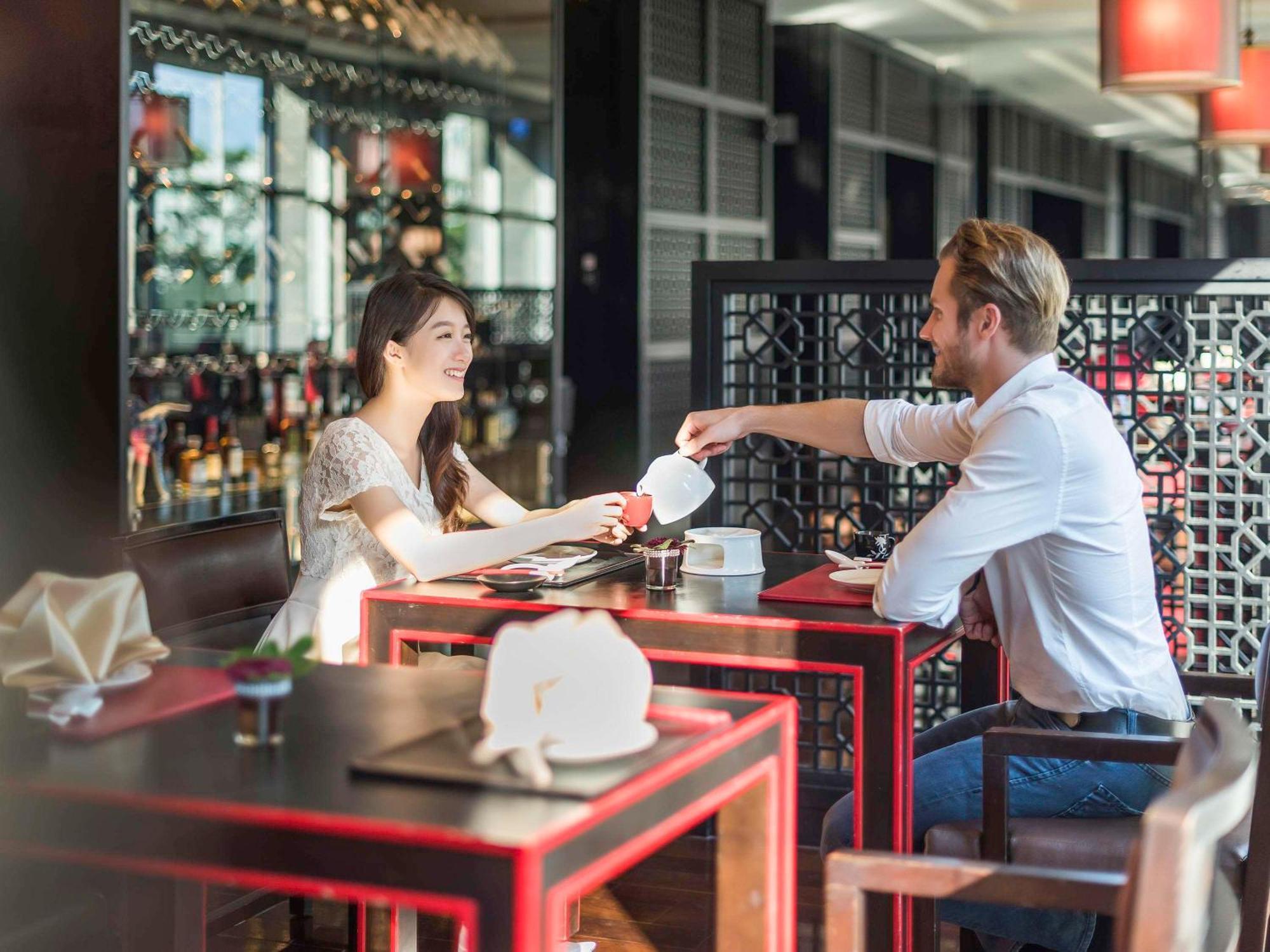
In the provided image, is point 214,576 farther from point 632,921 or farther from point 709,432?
point 632,921

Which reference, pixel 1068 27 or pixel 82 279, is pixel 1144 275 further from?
pixel 1068 27

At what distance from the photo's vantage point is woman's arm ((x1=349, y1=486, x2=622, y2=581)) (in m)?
2.79

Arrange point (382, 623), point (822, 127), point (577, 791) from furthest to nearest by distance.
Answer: point (822, 127)
point (382, 623)
point (577, 791)

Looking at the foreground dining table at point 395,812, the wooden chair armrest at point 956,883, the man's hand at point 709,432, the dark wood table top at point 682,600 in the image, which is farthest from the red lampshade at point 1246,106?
the wooden chair armrest at point 956,883

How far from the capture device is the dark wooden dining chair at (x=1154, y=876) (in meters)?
1.37

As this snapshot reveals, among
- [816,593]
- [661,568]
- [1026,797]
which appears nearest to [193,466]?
[661,568]

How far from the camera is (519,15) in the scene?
7.42 meters

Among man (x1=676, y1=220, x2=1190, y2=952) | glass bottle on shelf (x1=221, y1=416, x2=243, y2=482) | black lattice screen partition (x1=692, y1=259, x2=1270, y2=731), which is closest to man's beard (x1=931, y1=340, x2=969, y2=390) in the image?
man (x1=676, y1=220, x2=1190, y2=952)

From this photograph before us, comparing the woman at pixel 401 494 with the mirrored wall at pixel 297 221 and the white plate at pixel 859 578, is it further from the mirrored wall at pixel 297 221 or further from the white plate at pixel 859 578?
the mirrored wall at pixel 297 221

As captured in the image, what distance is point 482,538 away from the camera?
9.27 ft

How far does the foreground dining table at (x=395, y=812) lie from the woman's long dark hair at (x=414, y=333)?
135cm

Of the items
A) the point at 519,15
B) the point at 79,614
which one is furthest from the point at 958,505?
the point at 519,15

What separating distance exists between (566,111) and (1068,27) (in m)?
4.21

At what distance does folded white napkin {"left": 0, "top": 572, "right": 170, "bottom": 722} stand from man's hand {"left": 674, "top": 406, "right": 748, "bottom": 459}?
4.69 feet
